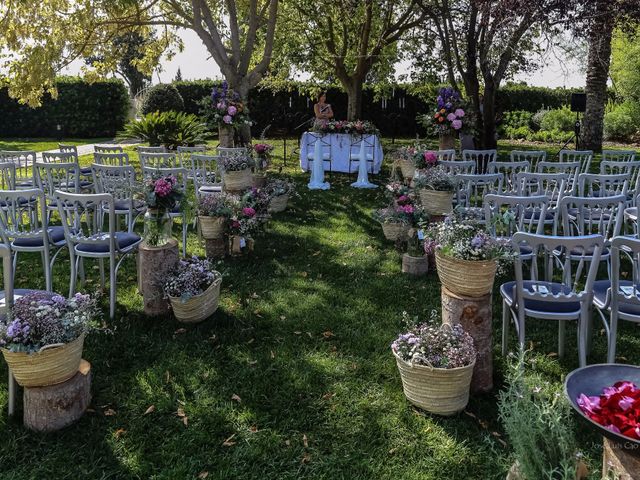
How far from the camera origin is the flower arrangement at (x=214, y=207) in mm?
5352

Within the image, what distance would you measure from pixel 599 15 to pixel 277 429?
7.16m

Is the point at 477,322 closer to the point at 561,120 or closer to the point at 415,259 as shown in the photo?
the point at 415,259

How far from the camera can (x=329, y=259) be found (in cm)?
562

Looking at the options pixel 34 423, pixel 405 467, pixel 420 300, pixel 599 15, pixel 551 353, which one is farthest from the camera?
pixel 599 15

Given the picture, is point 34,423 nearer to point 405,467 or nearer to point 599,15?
point 405,467

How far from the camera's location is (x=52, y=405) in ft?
8.98

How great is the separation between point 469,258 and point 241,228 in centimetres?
289

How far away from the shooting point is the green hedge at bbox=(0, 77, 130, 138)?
1909 cm

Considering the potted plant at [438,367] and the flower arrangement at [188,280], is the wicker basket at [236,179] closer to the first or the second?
the flower arrangement at [188,280]

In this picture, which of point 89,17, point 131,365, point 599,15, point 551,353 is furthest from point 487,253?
point 89,17

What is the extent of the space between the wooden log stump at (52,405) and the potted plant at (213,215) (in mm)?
2700

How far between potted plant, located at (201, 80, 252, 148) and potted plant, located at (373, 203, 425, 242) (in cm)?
363

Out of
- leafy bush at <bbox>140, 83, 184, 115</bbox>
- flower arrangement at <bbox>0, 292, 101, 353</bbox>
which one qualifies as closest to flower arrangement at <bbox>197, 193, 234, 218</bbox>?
flower arrangement at <bbox>0, 292, 101, 353</bbox>

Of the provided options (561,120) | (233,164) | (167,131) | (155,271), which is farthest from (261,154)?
(561,120)
